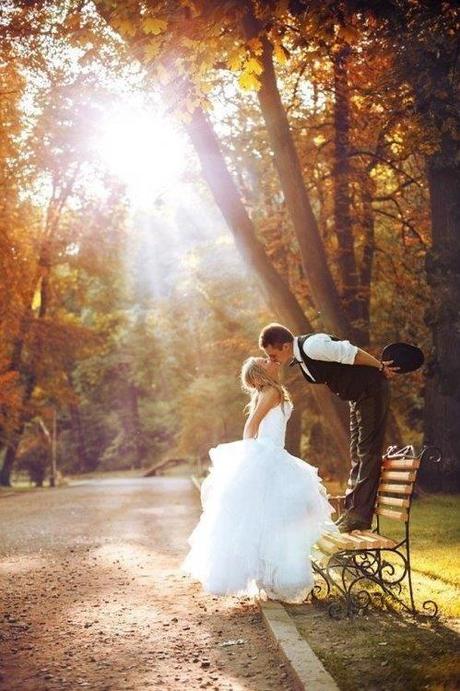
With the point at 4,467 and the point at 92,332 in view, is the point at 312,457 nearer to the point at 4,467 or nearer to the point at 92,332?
the point at 92,332

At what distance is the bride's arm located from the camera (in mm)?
7672

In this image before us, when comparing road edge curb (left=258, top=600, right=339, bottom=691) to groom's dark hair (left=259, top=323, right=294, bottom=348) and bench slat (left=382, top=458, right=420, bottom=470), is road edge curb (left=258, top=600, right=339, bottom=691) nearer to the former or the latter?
bench slat (left=382, top=458, right=420, bottom=470)

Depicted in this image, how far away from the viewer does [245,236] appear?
44.4 ft

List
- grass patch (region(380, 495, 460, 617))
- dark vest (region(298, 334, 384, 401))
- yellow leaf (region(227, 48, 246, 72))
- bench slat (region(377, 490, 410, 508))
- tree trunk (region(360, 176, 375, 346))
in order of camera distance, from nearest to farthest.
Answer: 1. bench slat (region(377, 490, 410, 508))
2. yellow leaf (region(227, 48, 246, 72))
3. dark vest (region(298, 334, 384, 401))
4. grass patch (region(380, 495, 460, 617))
5. tree trunk (region(360, 176, 375, 346))

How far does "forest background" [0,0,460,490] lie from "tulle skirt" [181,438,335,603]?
3.14 metres

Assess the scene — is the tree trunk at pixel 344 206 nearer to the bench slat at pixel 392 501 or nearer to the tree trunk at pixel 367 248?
the tree trunk at pixel 367 248

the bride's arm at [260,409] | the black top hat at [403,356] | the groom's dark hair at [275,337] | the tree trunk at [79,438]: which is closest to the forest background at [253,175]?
the groom's dark hair at [275,337]

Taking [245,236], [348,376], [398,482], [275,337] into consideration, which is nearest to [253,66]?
[275,337]

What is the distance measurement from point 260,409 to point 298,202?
616 cm

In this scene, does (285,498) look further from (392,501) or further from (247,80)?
(247,80)

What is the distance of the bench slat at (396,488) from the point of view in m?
6.51

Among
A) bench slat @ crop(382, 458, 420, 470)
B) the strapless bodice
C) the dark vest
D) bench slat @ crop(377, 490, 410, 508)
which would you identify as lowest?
bench slat @ crop(377, 490, 410, 508)

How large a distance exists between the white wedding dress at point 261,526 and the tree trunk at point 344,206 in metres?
11.2

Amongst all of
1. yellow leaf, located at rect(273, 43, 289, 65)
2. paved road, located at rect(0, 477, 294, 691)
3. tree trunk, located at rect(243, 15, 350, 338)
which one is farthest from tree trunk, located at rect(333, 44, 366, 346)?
yellow leaf, located at rect(273, 43, 289, 65)
